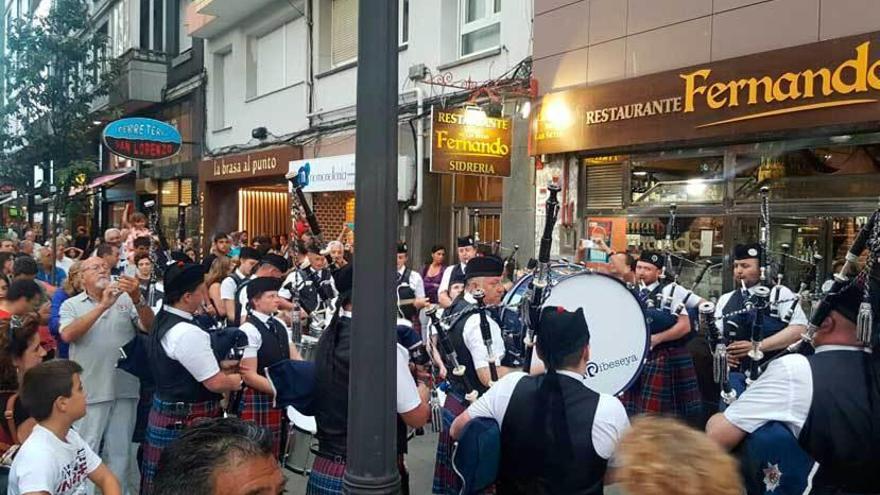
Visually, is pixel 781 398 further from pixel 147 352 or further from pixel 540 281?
pixel 147 352

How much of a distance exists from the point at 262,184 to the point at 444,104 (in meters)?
7.02

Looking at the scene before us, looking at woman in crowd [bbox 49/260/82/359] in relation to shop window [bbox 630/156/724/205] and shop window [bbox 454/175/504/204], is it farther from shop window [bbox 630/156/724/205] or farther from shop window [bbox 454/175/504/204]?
shop window [bbox 454/175/504/204]

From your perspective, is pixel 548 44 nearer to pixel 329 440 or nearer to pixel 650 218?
pixel 650 218

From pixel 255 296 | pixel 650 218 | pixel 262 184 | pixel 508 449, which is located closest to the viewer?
pixel 508 449

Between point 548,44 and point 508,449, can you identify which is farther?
point 548,44

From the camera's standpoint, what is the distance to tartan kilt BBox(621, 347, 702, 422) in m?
5.50

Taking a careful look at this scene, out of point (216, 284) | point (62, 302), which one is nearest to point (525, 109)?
point (216, 284)

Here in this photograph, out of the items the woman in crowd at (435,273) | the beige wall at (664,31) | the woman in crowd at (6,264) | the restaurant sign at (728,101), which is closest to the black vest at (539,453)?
the restaurant sign at (728,101)

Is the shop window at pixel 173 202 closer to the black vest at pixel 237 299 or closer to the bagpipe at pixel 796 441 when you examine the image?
the black vest at pixel 237 299

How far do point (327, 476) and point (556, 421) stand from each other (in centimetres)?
128

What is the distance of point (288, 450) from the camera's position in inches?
164

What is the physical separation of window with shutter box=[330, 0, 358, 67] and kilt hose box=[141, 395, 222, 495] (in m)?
9.43

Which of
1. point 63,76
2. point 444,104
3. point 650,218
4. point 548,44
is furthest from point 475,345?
point 63,76

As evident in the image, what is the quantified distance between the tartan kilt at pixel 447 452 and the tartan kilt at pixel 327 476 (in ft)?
2.91
